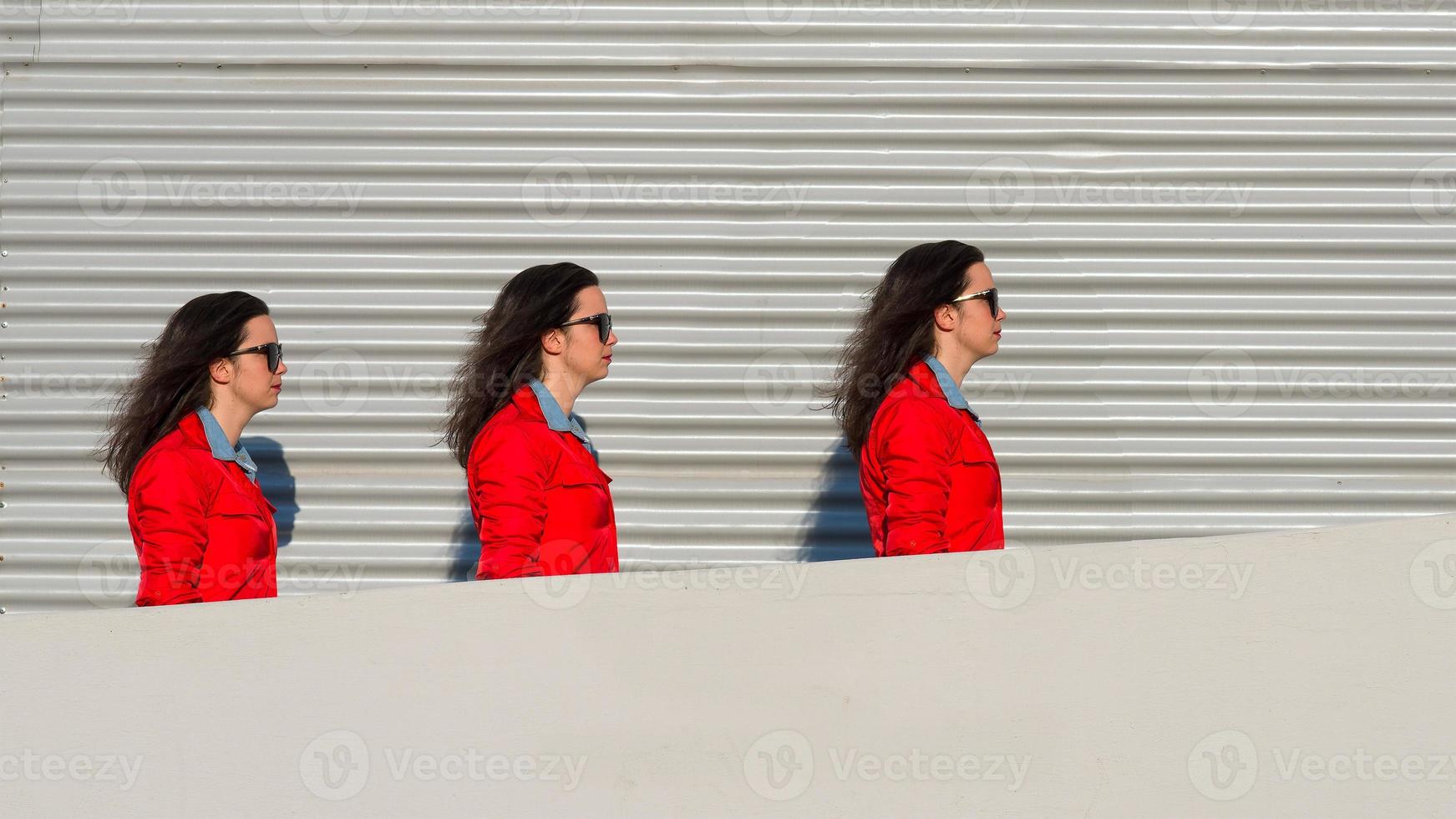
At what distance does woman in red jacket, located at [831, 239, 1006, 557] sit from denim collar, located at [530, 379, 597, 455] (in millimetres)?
→ 753

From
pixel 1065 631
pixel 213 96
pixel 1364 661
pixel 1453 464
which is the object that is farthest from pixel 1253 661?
pixel 213 96

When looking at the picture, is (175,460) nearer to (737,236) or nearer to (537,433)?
(537,433)

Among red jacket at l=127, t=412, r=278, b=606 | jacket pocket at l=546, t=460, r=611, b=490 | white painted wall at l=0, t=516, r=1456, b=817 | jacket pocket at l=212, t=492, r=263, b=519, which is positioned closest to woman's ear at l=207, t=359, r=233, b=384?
red jacket at l=127, t=412, r=278, b=606

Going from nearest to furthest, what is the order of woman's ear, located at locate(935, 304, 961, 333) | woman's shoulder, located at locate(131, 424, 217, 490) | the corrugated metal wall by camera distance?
1. woman's shoulder, located at locate(131, 424, 217, 490)
2. woman's ear, located at locate(935, 304, 961, 333)
3. the corrugated metal wall

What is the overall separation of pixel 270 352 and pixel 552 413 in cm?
82

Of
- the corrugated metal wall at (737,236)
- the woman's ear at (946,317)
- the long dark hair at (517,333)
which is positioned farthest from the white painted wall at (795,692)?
the corrugated metal wall at (737,236)

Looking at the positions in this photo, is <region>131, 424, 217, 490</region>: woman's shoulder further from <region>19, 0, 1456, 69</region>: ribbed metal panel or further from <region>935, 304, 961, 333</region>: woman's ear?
<region>19, 0, 1456, 69</region>: ribbed metal panel

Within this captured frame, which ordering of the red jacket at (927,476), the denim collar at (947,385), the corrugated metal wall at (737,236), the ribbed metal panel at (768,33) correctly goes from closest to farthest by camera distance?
1. the red jacket at (927,476)
2. the denim collar at (947,385)
3. the corrugated metal wall at (737,236)
4. the ribbed metal panel at (768,33)

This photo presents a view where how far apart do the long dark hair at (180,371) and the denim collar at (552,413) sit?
2.72 ft

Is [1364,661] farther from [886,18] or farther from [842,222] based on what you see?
[886,18]

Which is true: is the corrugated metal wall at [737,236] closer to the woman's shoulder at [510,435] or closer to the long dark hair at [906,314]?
the long dark hair at [906,314]

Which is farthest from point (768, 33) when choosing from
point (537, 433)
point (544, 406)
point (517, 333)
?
point (537, 433)

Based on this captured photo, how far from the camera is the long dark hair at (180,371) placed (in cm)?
330

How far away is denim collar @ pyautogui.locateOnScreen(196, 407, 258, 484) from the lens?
→ 3303 millimetres
